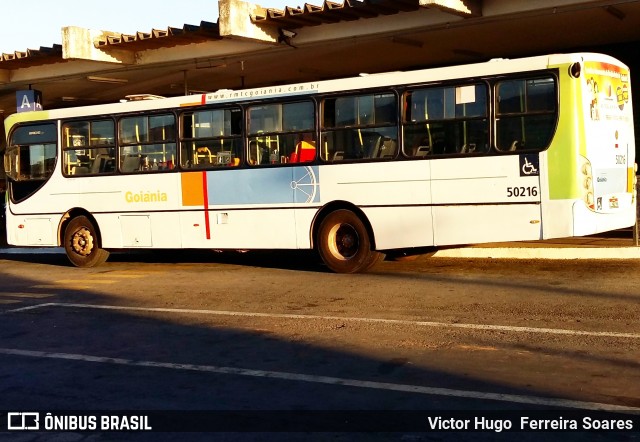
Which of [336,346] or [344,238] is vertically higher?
[344,238]

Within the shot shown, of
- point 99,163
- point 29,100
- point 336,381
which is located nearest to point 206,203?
point 99,163

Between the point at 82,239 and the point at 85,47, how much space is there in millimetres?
7767

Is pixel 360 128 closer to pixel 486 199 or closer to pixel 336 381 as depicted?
pixel 486 199

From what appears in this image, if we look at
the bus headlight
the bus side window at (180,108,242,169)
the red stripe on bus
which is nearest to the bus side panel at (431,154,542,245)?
the bus headlight

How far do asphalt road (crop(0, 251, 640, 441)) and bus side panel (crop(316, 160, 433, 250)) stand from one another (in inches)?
27.0

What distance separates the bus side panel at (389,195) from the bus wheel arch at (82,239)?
17.2 feet

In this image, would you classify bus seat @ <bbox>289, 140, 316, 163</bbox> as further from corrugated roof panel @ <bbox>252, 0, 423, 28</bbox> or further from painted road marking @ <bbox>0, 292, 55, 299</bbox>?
corrugated roof panel @ <bbox>252, 0, 423, 28</bbox>

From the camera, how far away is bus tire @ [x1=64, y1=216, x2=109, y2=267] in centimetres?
1666

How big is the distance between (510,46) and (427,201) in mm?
10977

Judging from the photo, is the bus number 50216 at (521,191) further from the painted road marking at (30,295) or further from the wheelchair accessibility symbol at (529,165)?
the painted road marking at (30,295)

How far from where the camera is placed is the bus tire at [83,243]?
16.7m

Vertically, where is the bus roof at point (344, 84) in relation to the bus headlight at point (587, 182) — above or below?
above

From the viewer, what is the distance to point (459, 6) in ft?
57.2

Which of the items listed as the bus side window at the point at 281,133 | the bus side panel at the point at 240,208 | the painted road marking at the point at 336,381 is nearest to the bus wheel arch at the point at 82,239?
the bus side panel at the point at 240,208
